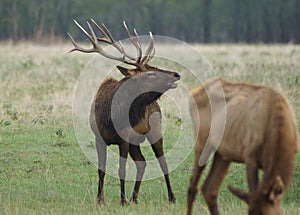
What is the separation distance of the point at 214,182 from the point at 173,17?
241 feet

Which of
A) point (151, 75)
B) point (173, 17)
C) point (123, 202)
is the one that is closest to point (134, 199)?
point (123, 202)

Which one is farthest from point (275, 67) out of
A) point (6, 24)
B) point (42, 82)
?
point (6, 24)

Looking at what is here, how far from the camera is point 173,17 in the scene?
8075cm

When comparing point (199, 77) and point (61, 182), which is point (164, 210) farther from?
point (199, 77)

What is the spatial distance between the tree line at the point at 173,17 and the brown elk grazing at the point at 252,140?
5845cm

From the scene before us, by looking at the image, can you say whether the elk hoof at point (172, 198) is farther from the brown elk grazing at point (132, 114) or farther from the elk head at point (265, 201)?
the elk head at point (265, 201)

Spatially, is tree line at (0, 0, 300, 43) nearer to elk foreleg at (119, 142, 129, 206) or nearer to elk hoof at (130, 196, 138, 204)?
elk foreleg at (119, 142, 129, 206)

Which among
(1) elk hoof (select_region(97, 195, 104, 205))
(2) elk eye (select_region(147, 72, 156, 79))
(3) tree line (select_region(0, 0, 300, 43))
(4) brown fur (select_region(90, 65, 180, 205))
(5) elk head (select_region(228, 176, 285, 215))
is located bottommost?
(1) elk hoof (select_region(97, 195, 104, 205))

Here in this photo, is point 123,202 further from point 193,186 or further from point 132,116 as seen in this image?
point 193,186

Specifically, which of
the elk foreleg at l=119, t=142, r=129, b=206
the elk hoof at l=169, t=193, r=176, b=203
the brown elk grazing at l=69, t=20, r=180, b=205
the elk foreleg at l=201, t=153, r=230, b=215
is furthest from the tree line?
the elk foreleg at l=201, t=153, r=230, b=215

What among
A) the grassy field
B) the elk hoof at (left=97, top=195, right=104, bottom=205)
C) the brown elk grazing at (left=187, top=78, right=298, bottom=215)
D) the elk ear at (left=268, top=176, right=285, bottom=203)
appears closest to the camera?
the elk ear at (left=268, top=176, right=285, bottom=203)

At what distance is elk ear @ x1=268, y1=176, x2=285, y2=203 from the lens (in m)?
6.31

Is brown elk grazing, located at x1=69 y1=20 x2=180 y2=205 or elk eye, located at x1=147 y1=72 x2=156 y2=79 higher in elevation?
elk eye, located at x1=147 y1=72 x2=156 y2=79

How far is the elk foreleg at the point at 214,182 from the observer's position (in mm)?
7863
